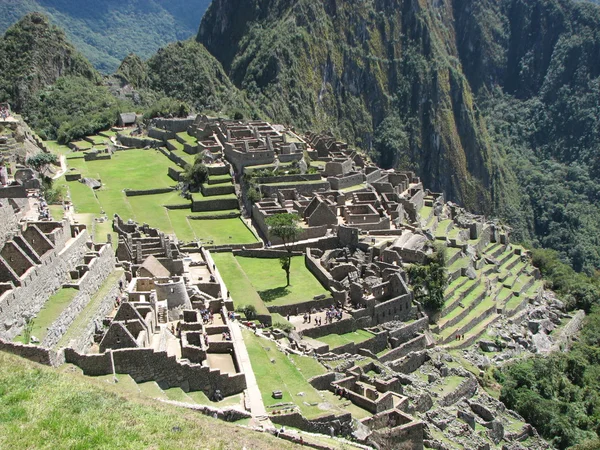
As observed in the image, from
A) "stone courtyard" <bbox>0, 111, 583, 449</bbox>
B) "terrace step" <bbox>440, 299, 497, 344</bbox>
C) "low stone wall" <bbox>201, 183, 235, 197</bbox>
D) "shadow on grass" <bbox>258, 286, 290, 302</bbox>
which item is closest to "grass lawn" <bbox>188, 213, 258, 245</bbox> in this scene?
"stone courtyard" <bbox>0, 111, 583, 449</bbox>

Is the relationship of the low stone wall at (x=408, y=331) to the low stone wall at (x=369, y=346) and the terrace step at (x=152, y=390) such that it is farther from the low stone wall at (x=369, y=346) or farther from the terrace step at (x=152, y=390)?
the terrace step at (x=152, y=390)

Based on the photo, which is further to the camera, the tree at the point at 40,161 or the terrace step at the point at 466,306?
the tree at the point at 40,161

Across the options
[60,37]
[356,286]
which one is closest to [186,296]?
[356,286]

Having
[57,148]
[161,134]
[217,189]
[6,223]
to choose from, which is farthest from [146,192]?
[6,223]

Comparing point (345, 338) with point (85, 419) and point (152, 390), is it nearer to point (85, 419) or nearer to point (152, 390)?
point (152, 390)

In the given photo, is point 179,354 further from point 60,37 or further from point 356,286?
point 60,37

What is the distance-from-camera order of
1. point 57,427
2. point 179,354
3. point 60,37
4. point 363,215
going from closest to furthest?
point 57,427
point 179,354
point 363,215
point 60,37

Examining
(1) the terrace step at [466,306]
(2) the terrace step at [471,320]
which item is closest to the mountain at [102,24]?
(1) the terrace step at [466,306]
